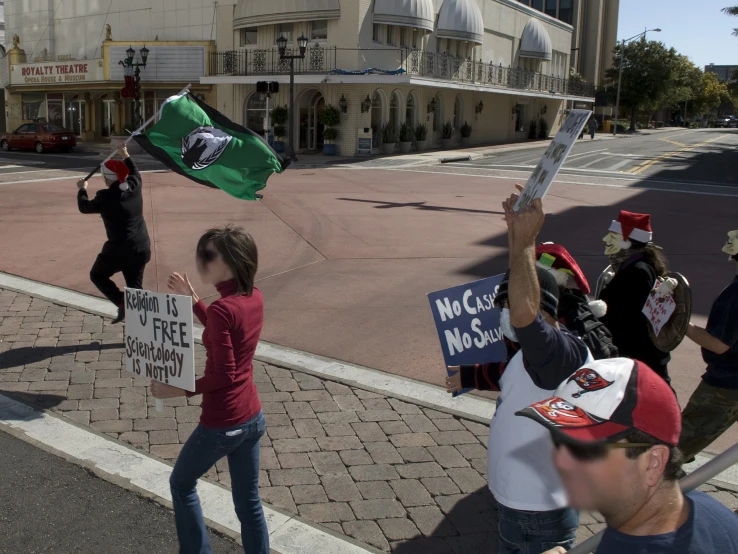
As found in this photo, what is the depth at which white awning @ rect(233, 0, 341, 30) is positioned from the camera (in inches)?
1302

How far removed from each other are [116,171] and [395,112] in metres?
31.0

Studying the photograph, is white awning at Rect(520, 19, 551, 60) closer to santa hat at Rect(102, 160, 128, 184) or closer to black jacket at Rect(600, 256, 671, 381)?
santa hat at Rect(102, 160, 128, 184)

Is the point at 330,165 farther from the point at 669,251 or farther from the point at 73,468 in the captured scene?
the point at 73,468

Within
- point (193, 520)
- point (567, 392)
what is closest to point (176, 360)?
point (193, 520)

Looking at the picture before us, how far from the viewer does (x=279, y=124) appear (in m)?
34.2

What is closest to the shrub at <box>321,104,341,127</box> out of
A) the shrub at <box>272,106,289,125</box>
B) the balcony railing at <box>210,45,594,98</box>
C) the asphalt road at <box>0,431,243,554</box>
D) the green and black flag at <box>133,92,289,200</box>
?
the balcony railing at <box>210,45,594,98</box>

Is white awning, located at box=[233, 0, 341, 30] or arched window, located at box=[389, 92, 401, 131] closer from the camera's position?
white awning, located at box=[233, 0, 341, 30]

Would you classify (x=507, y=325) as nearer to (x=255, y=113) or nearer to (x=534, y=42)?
(x=255, y=113)

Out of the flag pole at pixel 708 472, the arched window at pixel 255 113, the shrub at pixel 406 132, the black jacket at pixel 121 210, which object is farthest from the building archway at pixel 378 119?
the flag pole at pixel 708 472

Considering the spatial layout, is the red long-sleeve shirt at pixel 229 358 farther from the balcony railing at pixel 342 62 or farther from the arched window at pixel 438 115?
the arched window at pixel 438 115

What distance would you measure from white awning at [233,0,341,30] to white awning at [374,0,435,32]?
1954mm

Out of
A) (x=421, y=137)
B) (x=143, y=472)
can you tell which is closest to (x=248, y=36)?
(x=421, y=137)

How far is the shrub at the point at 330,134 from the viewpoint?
33.5m

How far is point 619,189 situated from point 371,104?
14.5 meters
